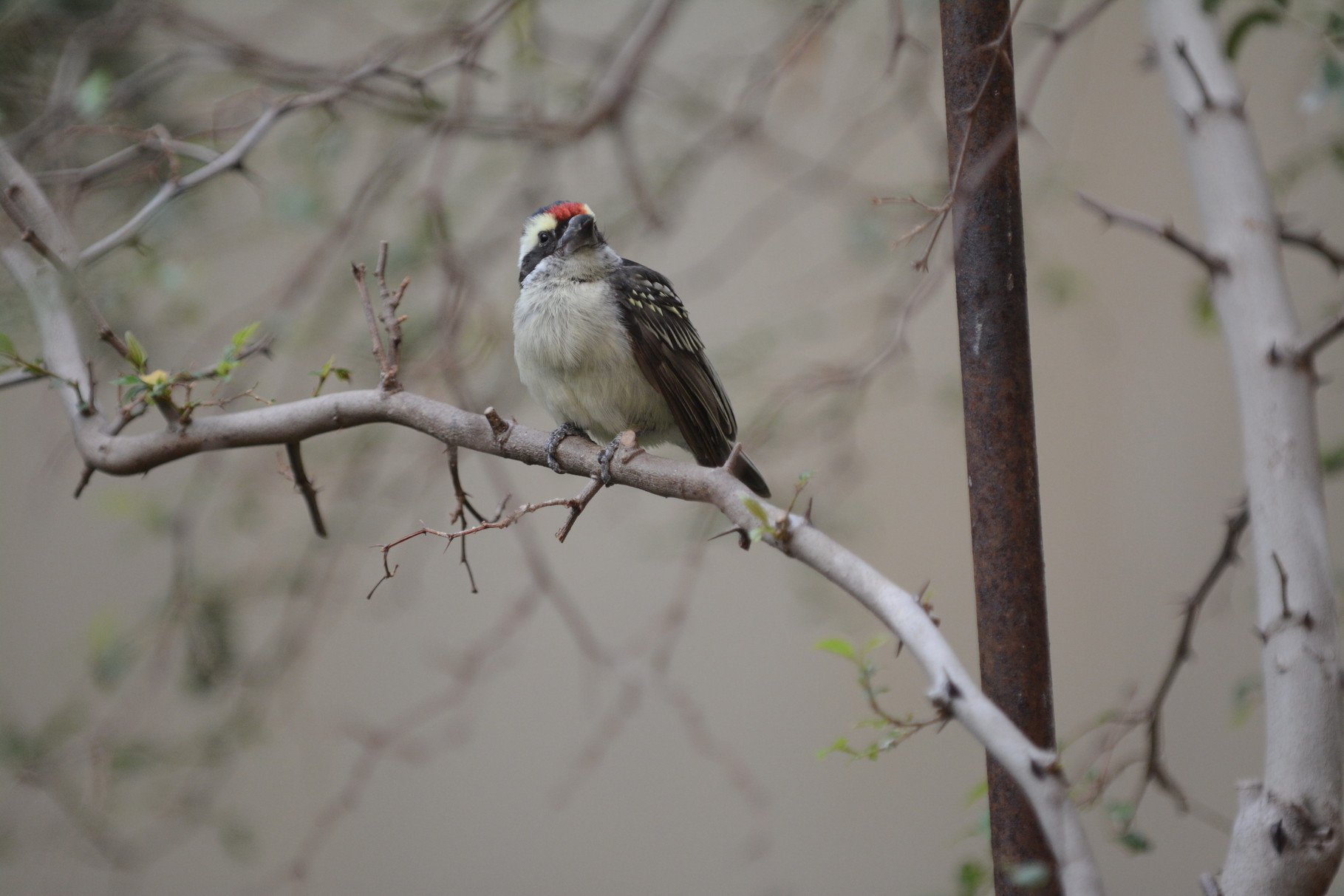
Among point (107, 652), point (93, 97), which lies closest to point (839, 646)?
point (93, 97)

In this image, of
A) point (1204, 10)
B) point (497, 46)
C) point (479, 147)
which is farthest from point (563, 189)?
point (1204, 10)

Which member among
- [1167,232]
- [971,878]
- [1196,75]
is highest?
[1196,75]

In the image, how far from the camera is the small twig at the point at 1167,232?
849mm

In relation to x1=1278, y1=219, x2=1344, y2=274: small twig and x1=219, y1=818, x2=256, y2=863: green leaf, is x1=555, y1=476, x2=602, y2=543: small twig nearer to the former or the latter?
x1=1278, y1=219, x2=1344, y2=274: small twig

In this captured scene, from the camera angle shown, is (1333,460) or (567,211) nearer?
(1333,460)

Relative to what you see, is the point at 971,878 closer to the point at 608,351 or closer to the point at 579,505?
the point at 579,505

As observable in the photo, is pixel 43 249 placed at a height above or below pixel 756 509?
above

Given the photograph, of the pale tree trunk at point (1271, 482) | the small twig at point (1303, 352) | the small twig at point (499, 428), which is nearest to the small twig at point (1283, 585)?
the pale tree trunk at point (1271, 482)

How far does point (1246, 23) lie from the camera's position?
89 cm

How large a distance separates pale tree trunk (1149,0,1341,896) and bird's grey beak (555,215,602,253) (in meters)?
0.87

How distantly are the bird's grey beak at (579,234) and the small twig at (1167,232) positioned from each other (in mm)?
874

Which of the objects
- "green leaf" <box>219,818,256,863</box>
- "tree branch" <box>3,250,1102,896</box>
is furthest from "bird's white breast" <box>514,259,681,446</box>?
"green leaf" <box>219,818,256,863</box>

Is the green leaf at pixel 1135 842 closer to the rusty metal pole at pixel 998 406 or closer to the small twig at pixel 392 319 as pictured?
the rusty metal pole at pixel 998 406

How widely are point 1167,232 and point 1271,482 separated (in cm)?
24
